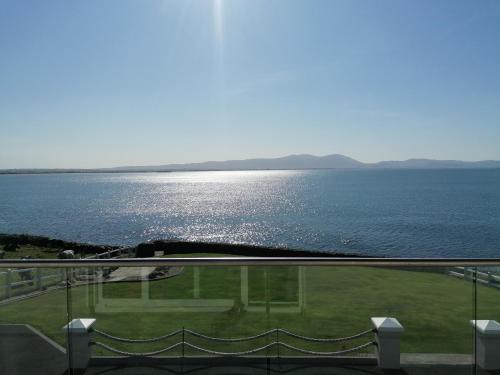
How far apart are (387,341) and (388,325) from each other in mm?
91

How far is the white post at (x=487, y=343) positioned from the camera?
245cm

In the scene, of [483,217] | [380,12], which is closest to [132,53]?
[380,12]

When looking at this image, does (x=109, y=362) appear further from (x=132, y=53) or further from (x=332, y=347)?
(x=132, y=53)

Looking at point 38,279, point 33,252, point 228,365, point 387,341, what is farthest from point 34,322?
point 33,252

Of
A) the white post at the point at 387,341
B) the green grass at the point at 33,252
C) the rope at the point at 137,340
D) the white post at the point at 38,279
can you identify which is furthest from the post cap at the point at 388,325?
the green grass at the point at 33,252

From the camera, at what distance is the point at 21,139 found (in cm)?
5816

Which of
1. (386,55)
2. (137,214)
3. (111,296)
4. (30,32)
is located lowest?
(137,214)

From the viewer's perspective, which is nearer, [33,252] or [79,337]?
[79,337]

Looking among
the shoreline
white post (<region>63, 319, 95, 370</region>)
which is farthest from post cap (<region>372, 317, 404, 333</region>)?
the shoreline

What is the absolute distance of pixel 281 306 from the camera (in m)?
2.55

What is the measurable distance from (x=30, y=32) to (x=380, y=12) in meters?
8.43

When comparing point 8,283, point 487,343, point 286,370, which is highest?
point 8,283

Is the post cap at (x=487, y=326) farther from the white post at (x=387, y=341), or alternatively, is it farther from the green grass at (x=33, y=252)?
the green grass at (x=33, y=252)

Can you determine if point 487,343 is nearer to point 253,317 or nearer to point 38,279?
point 253,317
